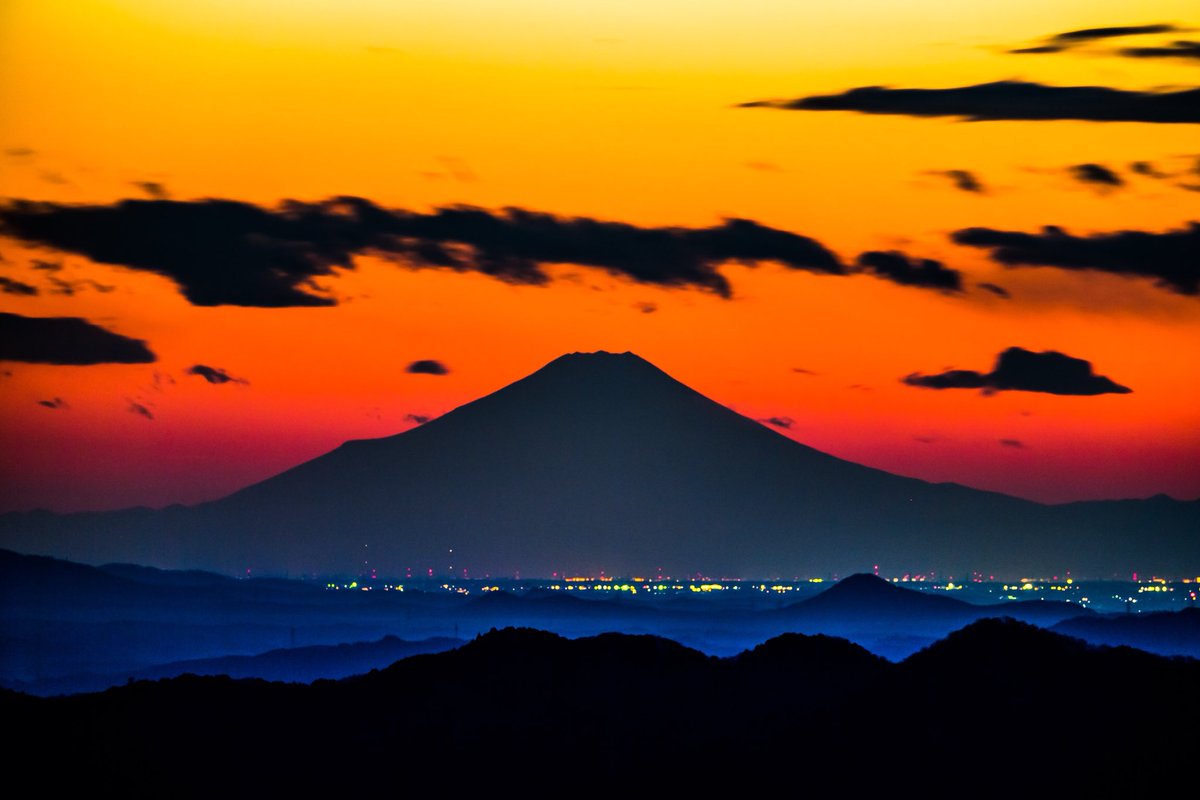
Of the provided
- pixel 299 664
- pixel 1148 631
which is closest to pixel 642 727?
pixel 1148 631

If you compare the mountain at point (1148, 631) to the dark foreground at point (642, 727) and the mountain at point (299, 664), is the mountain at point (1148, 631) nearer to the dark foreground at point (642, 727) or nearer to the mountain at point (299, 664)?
the mountain at point (299, 664)

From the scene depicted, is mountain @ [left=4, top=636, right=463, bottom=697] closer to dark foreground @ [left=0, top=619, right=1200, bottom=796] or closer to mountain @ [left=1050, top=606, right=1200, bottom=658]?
mountain @ [left=1050, top=606, right=1200, bottom=658]

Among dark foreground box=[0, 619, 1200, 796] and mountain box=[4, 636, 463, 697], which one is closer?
dark foreground box=[0, 619, 1200, 796]

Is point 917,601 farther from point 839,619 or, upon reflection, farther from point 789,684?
point 789,684

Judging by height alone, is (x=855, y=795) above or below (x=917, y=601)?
below

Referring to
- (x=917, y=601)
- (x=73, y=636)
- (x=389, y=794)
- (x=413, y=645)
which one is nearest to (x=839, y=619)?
(x=917, y=601)

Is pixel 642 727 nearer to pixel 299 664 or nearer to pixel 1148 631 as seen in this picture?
pixel 1148 631

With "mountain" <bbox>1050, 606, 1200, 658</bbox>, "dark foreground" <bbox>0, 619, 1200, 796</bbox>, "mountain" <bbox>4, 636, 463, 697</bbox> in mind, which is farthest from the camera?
"mountain" <bbox>4, 636, 463, 697</bbox>

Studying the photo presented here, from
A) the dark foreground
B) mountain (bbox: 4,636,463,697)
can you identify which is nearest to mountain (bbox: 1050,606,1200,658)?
mountain (bbox: 4,636,463,697)

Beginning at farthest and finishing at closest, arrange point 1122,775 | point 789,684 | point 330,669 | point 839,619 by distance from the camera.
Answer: point 839,619 < point 330,669 < point 789,684 < point 1122,775
